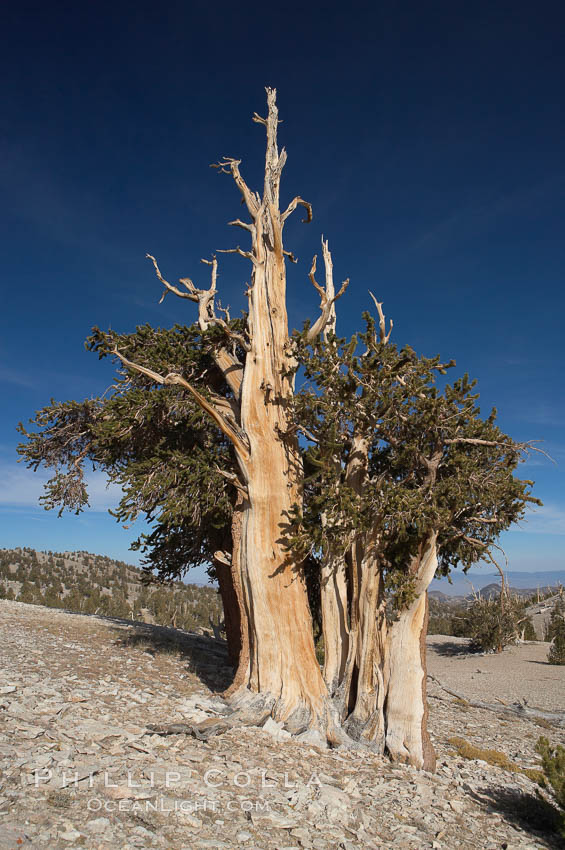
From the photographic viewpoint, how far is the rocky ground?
12.4ft

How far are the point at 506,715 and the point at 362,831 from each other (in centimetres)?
768

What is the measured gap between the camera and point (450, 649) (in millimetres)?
23438

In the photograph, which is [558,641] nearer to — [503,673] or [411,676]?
[503,673]

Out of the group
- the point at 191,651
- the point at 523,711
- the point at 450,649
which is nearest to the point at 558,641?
the point at 450,649

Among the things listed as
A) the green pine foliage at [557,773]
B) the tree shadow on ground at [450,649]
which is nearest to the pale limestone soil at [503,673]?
the tree shadow on ground at [450,649]

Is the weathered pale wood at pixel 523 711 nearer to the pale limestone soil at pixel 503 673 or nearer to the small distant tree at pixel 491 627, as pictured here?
the pale limestone soil at pixel 503 673

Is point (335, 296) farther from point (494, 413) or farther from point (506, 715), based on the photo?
point (506, 715)

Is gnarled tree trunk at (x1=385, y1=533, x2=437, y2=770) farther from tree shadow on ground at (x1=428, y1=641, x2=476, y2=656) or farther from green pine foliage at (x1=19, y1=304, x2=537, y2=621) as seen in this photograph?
tree shadow on ground at (x1=428, y1=641, x2=476, y2=656)

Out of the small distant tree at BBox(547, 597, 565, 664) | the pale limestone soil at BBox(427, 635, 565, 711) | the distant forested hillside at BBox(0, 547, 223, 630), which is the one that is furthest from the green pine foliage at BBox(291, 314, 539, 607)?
the distant forested hillside at BBox(0, 547, 223, 630)

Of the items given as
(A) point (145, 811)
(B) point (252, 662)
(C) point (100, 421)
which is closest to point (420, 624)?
(B) point (252, 662)

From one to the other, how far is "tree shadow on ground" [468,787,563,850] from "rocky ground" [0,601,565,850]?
0.06ft

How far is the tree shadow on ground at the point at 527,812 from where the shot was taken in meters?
4.93

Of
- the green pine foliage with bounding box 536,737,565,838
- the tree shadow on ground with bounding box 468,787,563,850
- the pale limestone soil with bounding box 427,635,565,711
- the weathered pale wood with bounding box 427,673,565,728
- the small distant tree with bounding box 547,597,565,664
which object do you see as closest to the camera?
the green pine foliage with bounding box 536,737,565,838

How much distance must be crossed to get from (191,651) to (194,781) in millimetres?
7420
